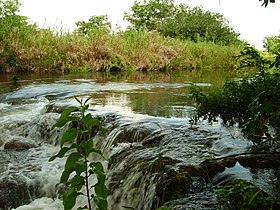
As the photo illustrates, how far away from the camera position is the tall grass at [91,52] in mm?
14875

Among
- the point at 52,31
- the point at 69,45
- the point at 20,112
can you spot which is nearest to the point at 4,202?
the point at 20,112

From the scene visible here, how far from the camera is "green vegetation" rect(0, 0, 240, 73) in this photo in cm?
1488

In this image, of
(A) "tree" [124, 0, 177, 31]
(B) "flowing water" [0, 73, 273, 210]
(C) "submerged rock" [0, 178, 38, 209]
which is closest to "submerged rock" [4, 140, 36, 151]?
(B) "flowing water" [0, 73, 273, 210]

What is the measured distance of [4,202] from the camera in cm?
432

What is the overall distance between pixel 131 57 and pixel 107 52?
1127 millimetres

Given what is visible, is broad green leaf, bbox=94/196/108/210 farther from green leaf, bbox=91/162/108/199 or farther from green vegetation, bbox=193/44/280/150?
green vegetation, bbox=193/44/280/150

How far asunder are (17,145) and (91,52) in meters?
10.4

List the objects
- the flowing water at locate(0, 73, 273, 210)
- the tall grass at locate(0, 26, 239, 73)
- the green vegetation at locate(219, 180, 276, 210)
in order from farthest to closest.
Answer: the tall grass at locate(0, 26, 239, 73), the flowing water at locate(0, 73, 273, 210), the green vegetation at locate(219, 180, 276, 210)

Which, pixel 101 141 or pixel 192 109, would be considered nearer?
pixel 101 141

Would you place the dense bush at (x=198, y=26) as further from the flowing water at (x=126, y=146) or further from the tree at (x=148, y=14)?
the flowing water at (x=126, y=146)

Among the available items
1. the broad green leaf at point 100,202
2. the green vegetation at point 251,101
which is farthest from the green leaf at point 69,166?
the green vegetation at point 251,101

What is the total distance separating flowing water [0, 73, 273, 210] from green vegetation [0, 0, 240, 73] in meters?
7.07

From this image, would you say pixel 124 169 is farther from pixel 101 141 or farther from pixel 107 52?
pixel 107 52

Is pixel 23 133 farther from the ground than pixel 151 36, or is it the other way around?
pixel 151 36
